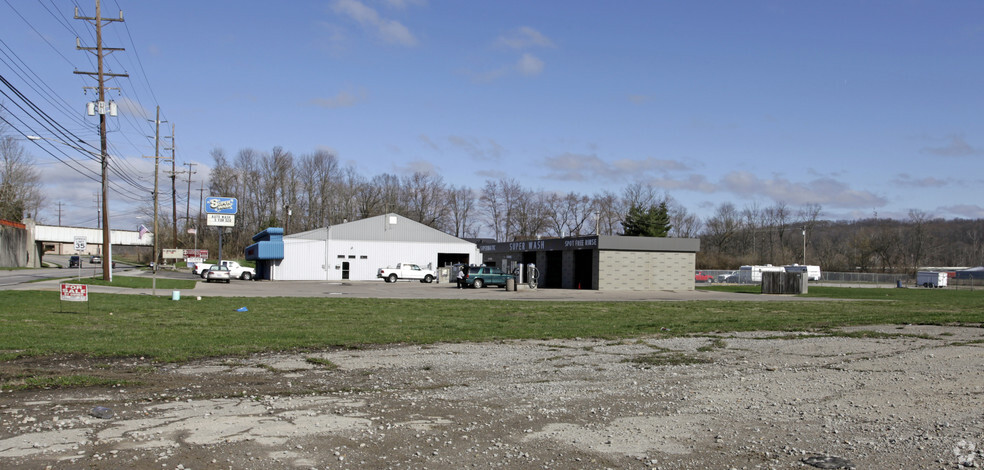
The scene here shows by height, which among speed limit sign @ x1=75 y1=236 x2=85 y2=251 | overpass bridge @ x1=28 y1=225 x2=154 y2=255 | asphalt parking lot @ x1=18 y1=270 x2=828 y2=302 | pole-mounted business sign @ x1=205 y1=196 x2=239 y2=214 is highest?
pole-mounted business sign @ x1=205 y1=196 x2=239 y2=214

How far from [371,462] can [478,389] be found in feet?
10.8

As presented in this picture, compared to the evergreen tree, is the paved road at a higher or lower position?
lower

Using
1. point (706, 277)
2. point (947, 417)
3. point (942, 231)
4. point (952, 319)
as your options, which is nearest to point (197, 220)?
point (706, 277)

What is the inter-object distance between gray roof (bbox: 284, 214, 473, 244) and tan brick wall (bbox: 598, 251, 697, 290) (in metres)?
24.5

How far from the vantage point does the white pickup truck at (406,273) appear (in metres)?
59.6

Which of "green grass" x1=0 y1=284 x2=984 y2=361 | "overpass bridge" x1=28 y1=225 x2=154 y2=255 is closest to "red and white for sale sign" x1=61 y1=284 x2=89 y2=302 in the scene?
"green grass" x1=0 y1=284 x2=984 y2=361

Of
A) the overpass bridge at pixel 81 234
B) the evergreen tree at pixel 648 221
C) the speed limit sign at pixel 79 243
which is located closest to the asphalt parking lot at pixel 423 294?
the speed limit sign at pixel 79 243

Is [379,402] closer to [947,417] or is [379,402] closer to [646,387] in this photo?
[646,387]

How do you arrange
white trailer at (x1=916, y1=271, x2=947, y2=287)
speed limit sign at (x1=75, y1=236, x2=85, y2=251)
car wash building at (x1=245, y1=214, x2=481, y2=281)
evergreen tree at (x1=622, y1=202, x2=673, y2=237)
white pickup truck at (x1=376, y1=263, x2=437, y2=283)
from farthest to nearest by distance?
evergreen tree at (x1=622, y1=202, x2=673, y2=237) < white trailer at (x1=916, y1=271, x2=947, y2=287) < car wash building at (x1=245, y1=214, x2=481, y2=281) < white pickup truck at (x1=376, y1=263, x2=437, y2=283) < speed limit sign at (x1=75, y1=236, x2=85, y2=251)

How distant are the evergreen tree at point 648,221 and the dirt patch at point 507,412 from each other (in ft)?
252

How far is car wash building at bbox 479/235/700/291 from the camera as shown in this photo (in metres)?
47.2

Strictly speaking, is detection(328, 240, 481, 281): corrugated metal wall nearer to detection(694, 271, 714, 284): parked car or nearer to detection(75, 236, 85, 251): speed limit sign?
detection(694, 271, 714, 284): parked car

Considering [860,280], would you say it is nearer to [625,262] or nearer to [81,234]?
[625,262]

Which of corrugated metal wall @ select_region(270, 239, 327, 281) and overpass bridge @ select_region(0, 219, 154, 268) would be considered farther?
overpass bridge @ select_region(0, 219, 154, 268)
